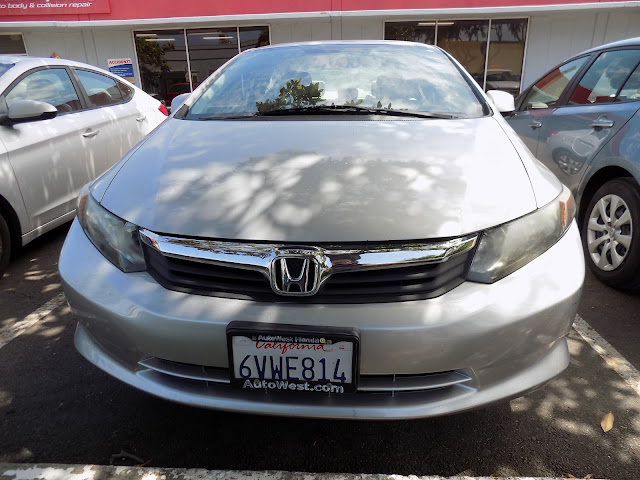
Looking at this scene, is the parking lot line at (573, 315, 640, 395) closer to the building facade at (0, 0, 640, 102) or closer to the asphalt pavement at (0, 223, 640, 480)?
the asphalt pavement at (0, 223, 640, 480)

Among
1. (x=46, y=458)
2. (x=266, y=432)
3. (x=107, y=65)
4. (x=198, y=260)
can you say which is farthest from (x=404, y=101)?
(x=107, y=65)

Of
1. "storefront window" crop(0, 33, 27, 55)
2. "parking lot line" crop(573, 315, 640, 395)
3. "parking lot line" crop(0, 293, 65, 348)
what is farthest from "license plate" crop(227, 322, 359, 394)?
"storefront window" crop(0, 33, 27, 55)

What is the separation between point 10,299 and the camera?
3021 millimetres

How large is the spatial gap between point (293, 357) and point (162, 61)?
11944mm

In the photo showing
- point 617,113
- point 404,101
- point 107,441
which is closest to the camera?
point 107,441

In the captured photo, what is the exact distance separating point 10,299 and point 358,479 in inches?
103

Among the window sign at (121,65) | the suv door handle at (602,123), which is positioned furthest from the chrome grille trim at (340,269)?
the window sign at (121,65)

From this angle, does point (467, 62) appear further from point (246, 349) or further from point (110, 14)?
point (246, 349)

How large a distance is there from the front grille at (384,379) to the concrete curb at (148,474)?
1.16 feet

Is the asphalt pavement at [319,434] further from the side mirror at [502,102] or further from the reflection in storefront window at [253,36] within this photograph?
the reflection in storefront window at [253,36]

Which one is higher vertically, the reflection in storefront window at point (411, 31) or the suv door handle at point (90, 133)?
the reflection in storefront window at point (411, 31)

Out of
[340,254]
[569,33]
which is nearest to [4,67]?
[340,254]

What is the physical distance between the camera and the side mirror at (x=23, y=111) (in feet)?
10.0

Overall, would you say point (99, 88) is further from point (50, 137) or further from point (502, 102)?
point (502, 102)
